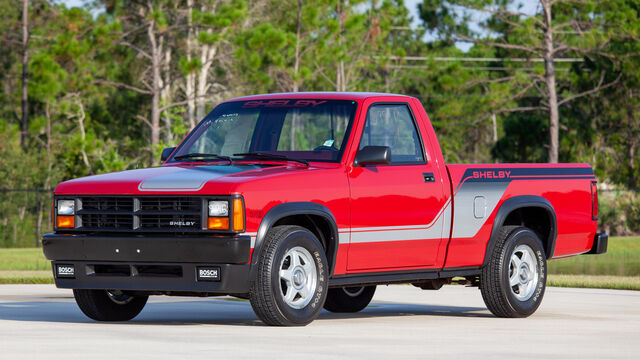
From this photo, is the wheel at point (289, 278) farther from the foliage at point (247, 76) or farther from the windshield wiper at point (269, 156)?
the foliage at point (247, 76)

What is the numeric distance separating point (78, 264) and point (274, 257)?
174 centimetres

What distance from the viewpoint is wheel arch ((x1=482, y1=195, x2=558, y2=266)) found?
39.0 ft

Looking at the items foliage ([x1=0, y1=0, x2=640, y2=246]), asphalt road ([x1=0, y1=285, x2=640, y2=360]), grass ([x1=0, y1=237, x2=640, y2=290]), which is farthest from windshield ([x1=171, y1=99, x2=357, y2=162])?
foliage ([x1=0, y1=0, x2=640, y2=246])

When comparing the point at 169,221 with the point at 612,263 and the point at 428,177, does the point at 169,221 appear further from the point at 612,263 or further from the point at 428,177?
the point at 612,263

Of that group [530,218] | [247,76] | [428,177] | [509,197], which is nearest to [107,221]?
[428,177]

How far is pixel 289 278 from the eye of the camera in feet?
32.6

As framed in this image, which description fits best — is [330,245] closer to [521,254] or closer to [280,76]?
[521,254]

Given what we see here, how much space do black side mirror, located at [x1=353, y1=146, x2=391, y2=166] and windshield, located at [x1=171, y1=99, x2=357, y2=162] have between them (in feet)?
0.88

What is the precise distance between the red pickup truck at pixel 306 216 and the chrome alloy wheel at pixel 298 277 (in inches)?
0.5

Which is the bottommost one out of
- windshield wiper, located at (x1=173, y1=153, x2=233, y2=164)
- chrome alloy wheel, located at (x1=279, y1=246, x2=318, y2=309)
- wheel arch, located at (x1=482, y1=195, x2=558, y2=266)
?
chrome alloy wheel, located at (x1=279, y1=246, x2=318, y2=309)

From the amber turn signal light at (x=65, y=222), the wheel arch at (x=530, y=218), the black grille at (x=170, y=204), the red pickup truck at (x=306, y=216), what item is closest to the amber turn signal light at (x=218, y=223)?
the red pickup truck at (x=306, y=216)

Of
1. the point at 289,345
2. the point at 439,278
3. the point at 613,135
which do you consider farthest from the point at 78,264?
the point at 613,135

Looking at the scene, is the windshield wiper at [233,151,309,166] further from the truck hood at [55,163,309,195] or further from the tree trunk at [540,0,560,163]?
the tree trunk at [540,0,560,163]

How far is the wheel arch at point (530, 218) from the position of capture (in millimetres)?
11875
